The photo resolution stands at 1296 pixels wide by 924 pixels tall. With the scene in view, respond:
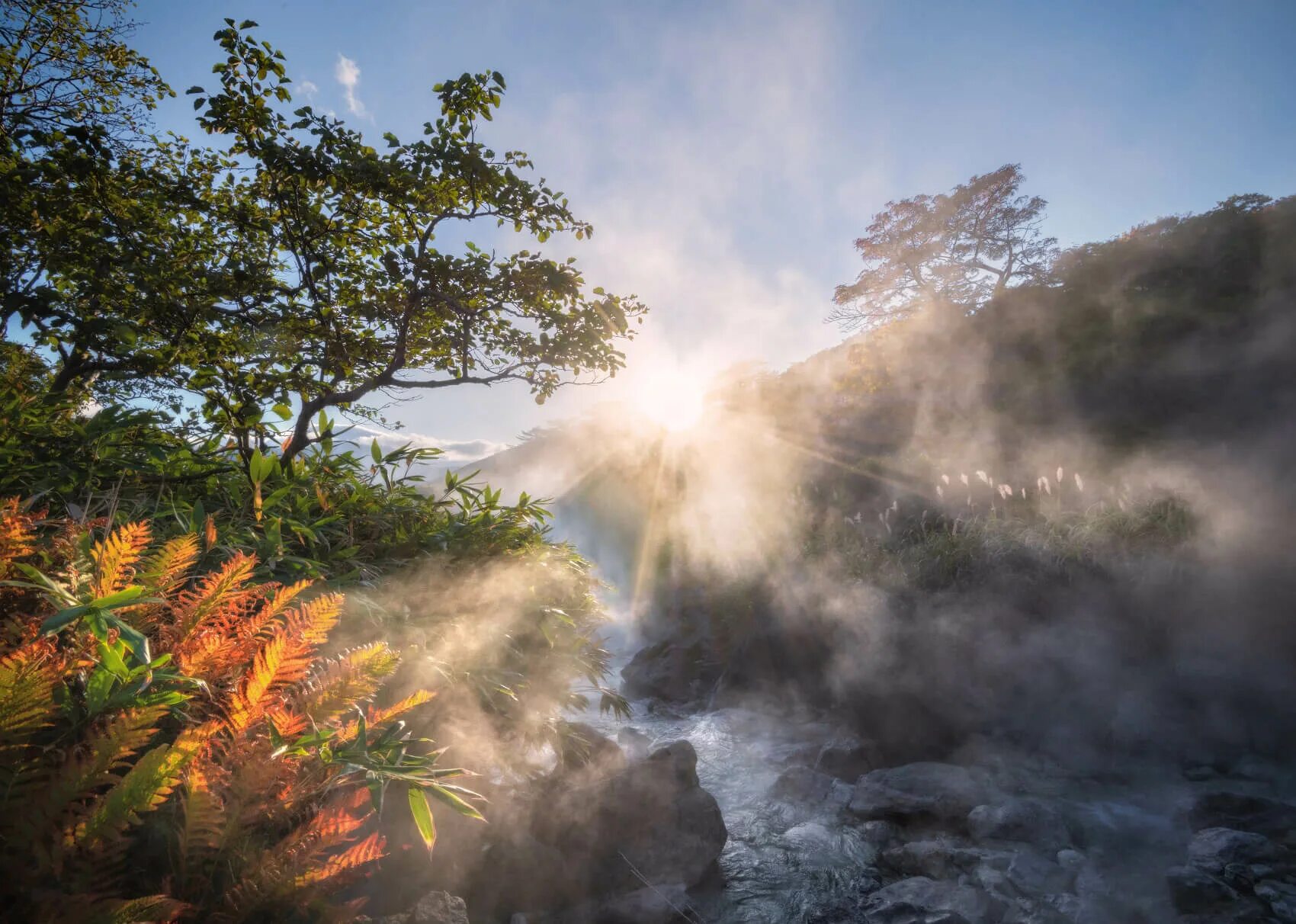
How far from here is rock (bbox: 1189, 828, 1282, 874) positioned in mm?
3830

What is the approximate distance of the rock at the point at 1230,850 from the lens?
3.83 m

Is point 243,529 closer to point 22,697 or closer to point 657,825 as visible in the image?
point 22,697

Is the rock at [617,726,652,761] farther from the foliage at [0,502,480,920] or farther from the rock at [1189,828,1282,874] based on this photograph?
the foliage at [0,502,480,920]

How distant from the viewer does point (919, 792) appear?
198 inches

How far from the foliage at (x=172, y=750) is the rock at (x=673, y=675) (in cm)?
924

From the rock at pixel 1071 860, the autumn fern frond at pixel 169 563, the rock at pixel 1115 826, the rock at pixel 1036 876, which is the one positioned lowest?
the rock at pixel 1115 826

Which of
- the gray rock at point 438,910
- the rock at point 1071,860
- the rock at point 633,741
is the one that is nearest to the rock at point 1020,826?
the rock at point 1071,860

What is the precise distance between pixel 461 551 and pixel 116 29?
616cm

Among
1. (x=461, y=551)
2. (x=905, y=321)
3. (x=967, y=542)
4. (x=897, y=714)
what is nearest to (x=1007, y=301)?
(x=905, y=321)

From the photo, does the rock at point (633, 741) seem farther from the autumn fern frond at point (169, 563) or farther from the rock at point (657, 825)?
the autumn fern frond at point (169, 563)

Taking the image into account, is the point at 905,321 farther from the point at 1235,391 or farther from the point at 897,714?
the point at 897,714

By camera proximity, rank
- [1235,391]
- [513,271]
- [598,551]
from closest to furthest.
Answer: [513,271]
[1235,391]
[598,551]

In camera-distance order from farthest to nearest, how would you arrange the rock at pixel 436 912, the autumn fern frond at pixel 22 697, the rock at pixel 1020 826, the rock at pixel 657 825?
the rock at pixel 1020 826
the rock at pixel 657 825
the rock at pixel 436 912
the autumn fern frond at pixel 22 697

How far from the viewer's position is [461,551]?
9.29 feet
